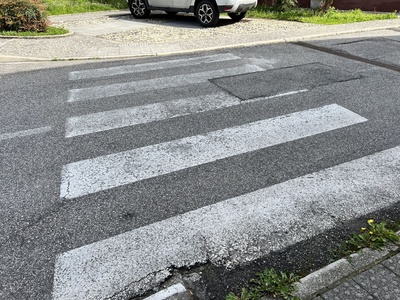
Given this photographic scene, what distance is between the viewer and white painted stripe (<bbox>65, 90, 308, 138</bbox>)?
17.7ft

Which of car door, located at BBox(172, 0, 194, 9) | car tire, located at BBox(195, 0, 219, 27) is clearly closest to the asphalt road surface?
car tire, located at BBox(195, 0, 219, 27)

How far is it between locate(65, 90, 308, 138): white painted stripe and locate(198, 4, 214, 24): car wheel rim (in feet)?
23.3

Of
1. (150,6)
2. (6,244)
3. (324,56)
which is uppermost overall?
(150,6)

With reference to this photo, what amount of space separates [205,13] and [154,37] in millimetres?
2409

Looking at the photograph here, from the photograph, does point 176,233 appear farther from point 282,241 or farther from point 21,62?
point 21,62

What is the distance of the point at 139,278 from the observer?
2.79m

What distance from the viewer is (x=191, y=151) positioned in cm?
466

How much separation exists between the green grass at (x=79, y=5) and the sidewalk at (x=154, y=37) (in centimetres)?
270

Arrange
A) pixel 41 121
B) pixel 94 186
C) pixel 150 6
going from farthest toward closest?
pixel 150 6 < pixel 41 121 < pixel 94 186

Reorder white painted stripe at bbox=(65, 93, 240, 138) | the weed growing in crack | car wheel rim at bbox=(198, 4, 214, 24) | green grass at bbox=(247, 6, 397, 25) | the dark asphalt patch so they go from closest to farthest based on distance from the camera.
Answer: the weed growing in crack < white painted stripe at bbox=(65, 93, 240, 138) < the dark asphalt patch < car wheel rim at bbox=(198, 4, 214, 24) < green grass at bbox=(247, 6, 397, 25)

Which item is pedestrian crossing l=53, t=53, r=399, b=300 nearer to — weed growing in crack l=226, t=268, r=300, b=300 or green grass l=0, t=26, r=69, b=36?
weed growing in crack l=226, t=268, r=300, b=300

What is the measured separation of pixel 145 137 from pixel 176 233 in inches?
83.4

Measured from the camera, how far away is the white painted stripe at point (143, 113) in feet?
17.7

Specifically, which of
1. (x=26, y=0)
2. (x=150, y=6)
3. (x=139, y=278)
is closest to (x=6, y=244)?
(x=139, y=278)
